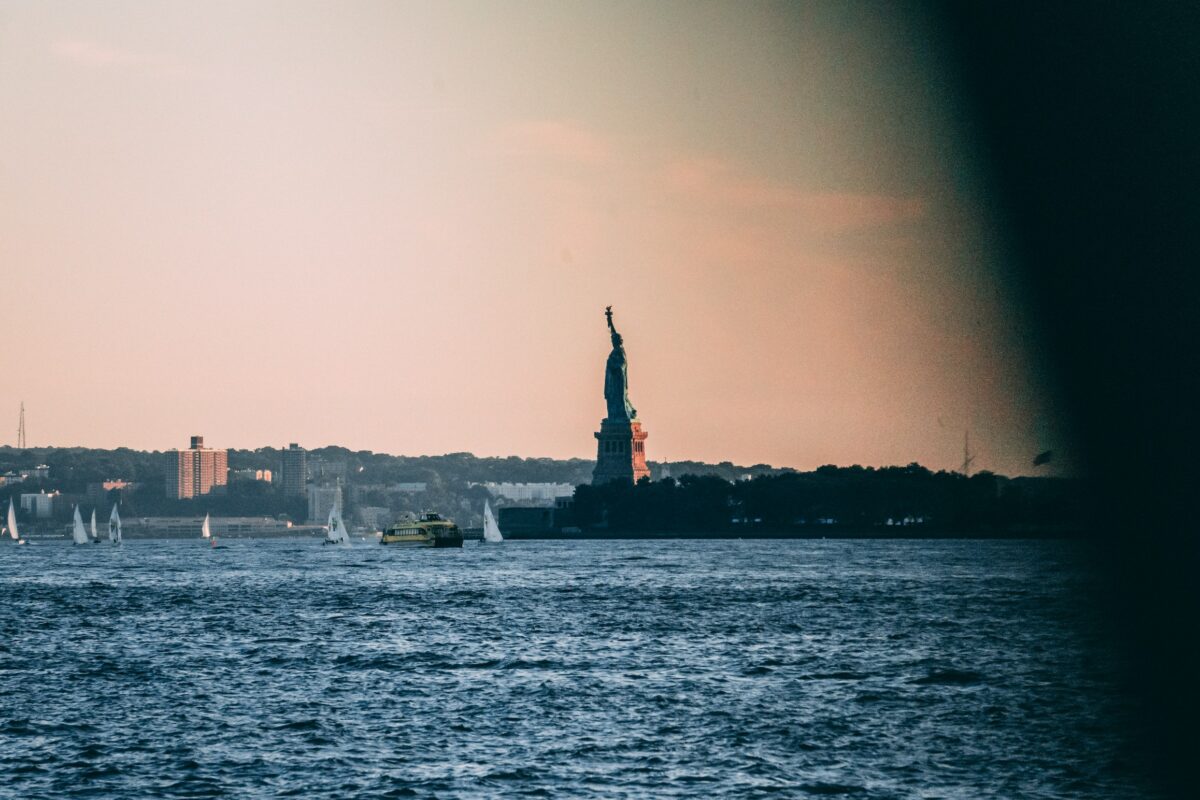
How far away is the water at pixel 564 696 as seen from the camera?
3919 cm

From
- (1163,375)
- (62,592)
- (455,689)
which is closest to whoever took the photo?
(455,689)

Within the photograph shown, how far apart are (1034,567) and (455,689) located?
9291 centimetres

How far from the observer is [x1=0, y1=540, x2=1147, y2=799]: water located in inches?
1543

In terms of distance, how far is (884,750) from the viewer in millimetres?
42094

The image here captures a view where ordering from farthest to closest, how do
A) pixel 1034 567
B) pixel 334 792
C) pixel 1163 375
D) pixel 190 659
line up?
pixel 1034 567 < pixel 1163 375 < pixel 190 659 < pixel 334 792

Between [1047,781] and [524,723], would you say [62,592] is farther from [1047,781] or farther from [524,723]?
[1047,781]

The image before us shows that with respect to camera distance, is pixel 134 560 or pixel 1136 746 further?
pixel 134 560

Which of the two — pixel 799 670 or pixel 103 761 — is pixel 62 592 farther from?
pixel 103 761

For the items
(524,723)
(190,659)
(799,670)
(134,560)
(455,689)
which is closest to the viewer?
(524,723)

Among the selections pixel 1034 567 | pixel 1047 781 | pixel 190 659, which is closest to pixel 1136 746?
pixel 1047 781

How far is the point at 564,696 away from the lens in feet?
170

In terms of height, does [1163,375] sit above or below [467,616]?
above

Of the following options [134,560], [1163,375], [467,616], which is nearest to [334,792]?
[467,616]

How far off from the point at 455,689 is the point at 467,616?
30.2 m
